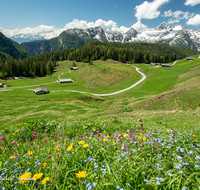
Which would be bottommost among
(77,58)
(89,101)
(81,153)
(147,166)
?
(89,101)

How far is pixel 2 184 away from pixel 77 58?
179479 mm

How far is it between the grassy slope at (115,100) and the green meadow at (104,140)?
0.20 m

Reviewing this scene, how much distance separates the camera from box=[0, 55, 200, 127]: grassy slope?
73.4 feet

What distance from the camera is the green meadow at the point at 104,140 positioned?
2.42 m

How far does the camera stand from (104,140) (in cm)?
424

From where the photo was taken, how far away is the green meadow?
7.95ft

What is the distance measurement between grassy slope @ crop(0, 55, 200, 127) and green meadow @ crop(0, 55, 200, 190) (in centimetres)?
20

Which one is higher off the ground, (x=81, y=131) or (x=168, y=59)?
(x=168, y=59)

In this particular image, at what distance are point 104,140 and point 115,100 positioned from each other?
132 feet

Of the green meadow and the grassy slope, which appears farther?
the grassy slope

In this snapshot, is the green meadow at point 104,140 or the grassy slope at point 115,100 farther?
the grassy slope at point 115,100

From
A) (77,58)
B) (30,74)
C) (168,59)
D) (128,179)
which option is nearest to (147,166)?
(128,179)

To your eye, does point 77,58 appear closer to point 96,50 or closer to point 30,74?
point 96,50

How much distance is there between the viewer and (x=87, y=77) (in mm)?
85125
